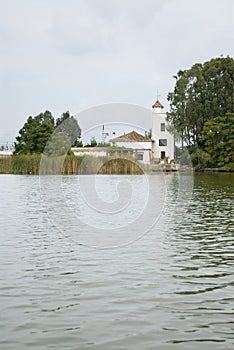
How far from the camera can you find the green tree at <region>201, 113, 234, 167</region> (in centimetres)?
4988

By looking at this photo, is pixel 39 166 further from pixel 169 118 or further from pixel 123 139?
pixel 169 118

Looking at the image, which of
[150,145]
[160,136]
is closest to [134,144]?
[150,145]

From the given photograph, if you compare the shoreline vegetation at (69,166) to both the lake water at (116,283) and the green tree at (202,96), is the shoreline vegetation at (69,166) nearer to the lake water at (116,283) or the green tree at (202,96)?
the green tree at (202,96)

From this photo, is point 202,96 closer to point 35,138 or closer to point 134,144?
point 134,144

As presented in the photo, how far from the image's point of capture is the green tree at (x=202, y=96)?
173 feet

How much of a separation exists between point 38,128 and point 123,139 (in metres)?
13.8

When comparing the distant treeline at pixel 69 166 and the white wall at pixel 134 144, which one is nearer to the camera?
the distant treeline at pixel 69 166

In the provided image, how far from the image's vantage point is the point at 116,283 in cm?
652

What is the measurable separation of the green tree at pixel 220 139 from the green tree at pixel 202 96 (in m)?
1.94

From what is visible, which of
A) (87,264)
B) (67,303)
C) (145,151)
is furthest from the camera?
(145,151)

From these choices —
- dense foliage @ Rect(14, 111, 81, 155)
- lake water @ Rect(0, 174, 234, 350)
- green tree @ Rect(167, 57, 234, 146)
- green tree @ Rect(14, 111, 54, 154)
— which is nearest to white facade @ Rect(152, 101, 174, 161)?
green tree @ Rect(167, 57, 234, 146)

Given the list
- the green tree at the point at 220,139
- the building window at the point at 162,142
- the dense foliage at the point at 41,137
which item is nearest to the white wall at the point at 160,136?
the building window at the point at 162,142

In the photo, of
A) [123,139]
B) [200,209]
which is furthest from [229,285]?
[123,139]

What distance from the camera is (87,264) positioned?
7.61 meters
